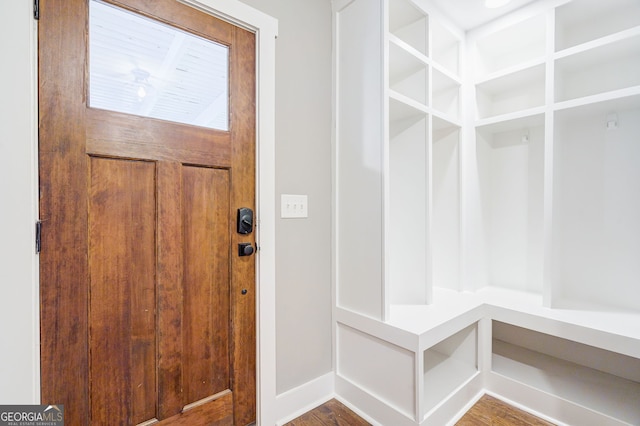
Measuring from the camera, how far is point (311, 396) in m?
1.71

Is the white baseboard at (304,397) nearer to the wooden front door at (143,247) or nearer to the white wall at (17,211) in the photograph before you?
the wooden front door at (143,247)

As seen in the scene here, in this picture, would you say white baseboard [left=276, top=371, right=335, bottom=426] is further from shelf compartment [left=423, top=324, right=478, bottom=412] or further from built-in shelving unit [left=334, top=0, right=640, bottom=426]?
shelf compartment [left=423, top=324, right=478, bottom=412]

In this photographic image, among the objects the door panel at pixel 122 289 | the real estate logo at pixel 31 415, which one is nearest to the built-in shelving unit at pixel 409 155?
the door panel at pixel 122 289

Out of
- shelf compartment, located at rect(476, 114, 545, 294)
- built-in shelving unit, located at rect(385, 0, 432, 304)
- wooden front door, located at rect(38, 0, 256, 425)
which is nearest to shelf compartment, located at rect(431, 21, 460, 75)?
built-in shelving unit, located at rect(385, 0, 432, 304)

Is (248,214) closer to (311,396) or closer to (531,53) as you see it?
(311,396)

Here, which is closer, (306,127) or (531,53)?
(306,127)

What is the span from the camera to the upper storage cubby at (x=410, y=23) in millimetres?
1732

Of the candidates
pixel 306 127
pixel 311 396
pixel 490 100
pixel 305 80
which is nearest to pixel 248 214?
pixel 306 127

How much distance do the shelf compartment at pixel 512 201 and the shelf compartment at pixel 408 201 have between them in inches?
25.9

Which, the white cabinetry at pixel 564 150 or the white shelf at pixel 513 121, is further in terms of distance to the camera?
the white shelf at pixel 513 121

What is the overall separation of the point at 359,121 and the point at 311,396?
1.69 metres

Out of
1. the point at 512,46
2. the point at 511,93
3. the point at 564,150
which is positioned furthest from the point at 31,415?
the point at 512,46

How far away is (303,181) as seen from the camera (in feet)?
5.60

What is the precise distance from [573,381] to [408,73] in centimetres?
221
